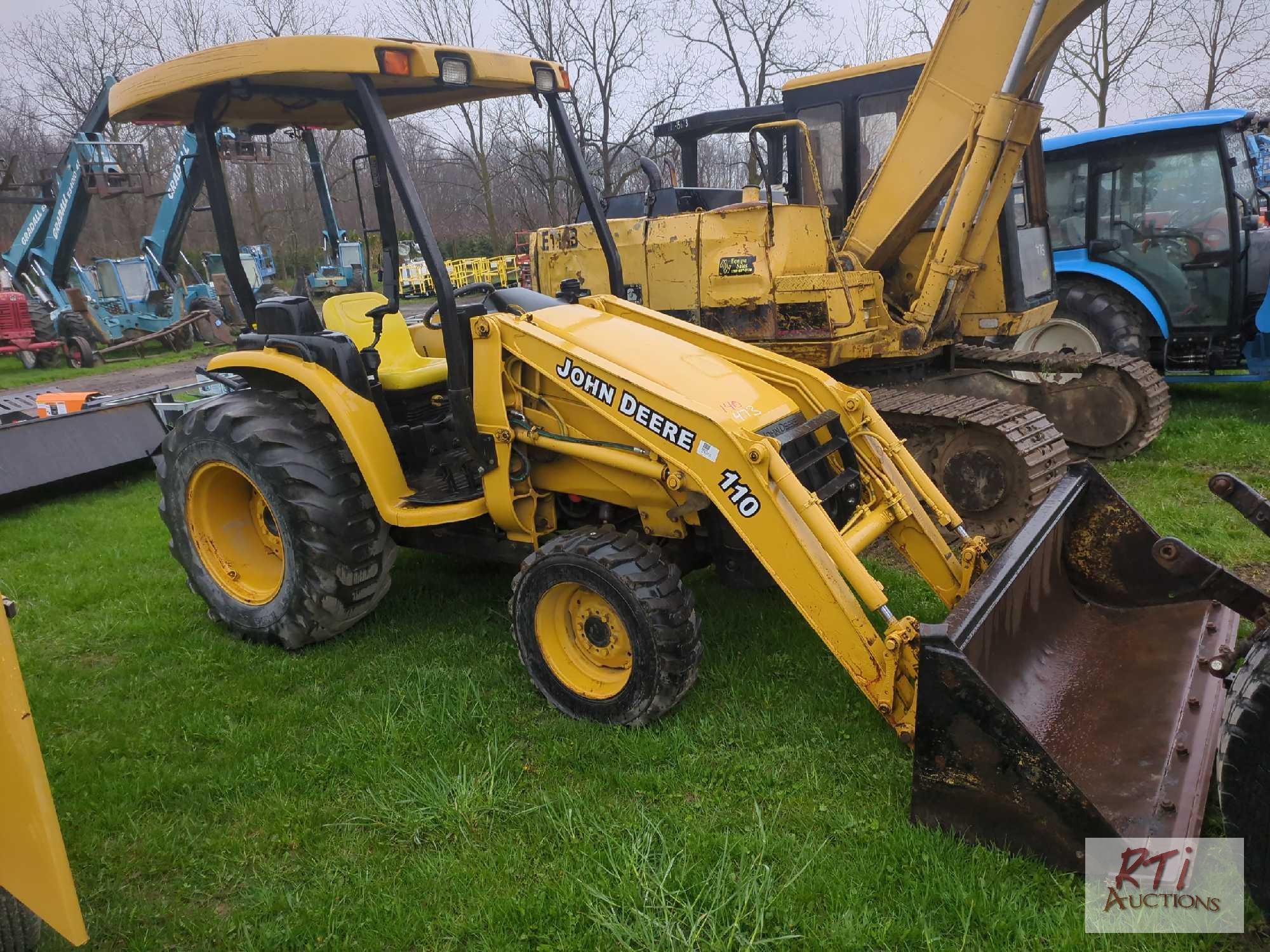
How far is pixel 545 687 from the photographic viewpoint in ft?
11.9

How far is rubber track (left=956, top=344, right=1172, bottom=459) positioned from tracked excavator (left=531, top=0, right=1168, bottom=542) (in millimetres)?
16

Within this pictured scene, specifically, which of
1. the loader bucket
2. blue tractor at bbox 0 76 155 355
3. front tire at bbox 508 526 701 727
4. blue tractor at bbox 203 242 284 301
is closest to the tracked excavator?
the loader bucket

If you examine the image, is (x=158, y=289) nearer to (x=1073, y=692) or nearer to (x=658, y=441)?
(x=658, y=441)

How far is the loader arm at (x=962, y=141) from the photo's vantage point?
215 inches

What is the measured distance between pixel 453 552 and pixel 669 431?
5.00 ft

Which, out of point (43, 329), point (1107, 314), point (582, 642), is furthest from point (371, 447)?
point (43, 329)

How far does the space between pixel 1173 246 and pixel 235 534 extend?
26.3 feet

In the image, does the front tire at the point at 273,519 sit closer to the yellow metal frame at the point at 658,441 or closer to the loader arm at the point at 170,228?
the yellow metal frame at the point at 658,441

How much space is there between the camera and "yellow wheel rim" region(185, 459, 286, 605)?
179 inches

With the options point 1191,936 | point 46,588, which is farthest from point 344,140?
point 1191,936

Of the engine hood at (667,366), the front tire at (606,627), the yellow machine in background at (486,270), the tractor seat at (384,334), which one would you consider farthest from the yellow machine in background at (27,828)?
the yellow machine in background at (486,270)

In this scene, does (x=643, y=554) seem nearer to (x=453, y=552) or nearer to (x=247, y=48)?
(x=453, y=552)

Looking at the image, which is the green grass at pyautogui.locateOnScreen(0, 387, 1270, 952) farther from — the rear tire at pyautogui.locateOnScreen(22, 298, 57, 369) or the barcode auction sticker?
the rear tire at pyautogui.locateOnScreen(22, 298, 57, 369)

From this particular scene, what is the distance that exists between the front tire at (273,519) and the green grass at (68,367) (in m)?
11.6
